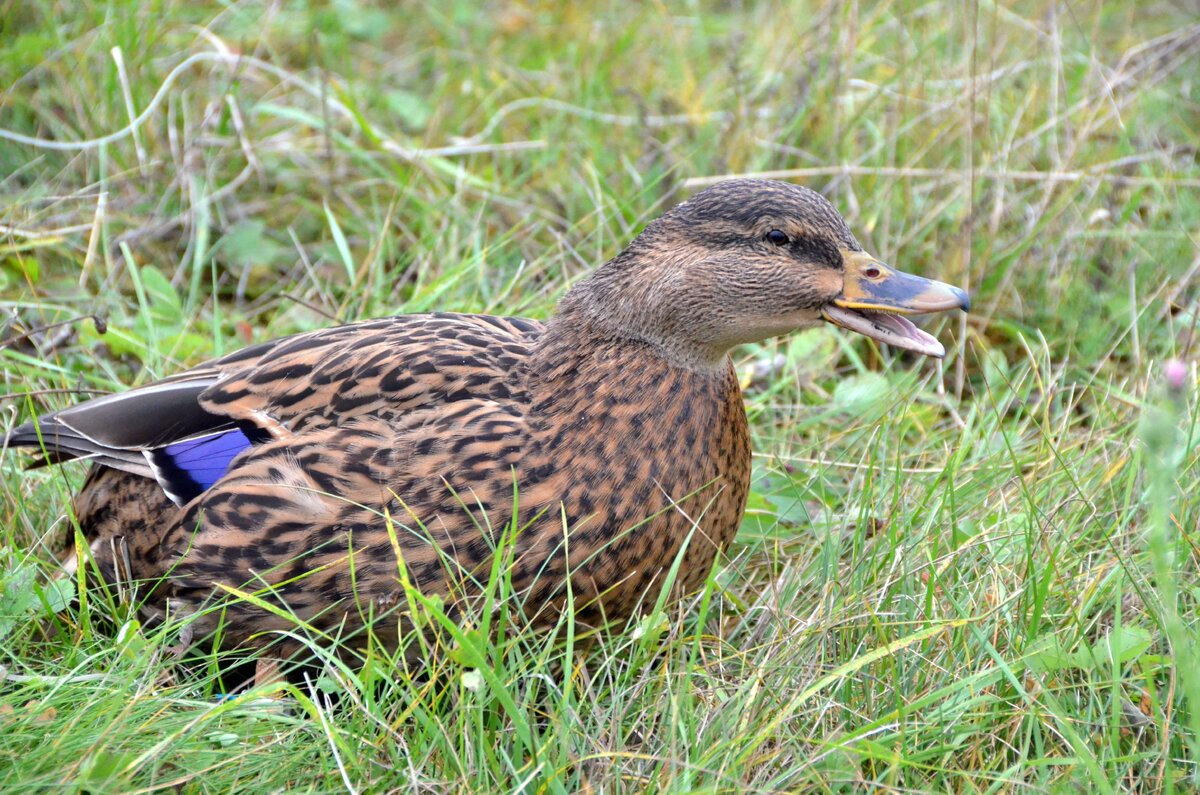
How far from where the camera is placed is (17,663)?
272 centimetres

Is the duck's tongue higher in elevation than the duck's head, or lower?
lower

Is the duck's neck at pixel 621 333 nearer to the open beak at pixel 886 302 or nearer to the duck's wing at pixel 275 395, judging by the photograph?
the duck's wing at pixel 275 395

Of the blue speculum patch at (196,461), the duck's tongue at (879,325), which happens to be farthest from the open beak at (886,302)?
the blue speculum patch at (196,461)

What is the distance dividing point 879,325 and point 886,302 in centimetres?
7

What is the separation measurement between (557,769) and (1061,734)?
Answer: 2.99 ft

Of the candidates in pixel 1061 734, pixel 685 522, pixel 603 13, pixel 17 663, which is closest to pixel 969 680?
pixel 1061 734

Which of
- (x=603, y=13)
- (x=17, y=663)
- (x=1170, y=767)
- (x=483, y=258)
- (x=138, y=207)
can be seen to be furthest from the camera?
(x=603, y=13)

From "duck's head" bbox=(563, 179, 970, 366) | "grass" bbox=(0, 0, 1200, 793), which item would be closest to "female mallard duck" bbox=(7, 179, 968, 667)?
"duck's head" bbox=(563, 179, 970, 366)

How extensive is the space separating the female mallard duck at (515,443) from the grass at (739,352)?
0.16 meters

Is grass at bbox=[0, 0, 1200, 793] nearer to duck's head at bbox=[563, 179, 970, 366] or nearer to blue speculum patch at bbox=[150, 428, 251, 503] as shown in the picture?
blue speculum patch at bbox=[150, 428, 251, 503]

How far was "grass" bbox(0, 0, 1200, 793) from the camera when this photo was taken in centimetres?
246

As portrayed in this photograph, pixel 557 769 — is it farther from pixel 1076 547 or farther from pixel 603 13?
pixel 603 13

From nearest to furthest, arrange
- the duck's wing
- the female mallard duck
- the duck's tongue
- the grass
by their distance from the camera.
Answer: the grass, the female mallard duck, the duck's tongue, the duck's wing

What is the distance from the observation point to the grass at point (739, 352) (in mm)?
2465
